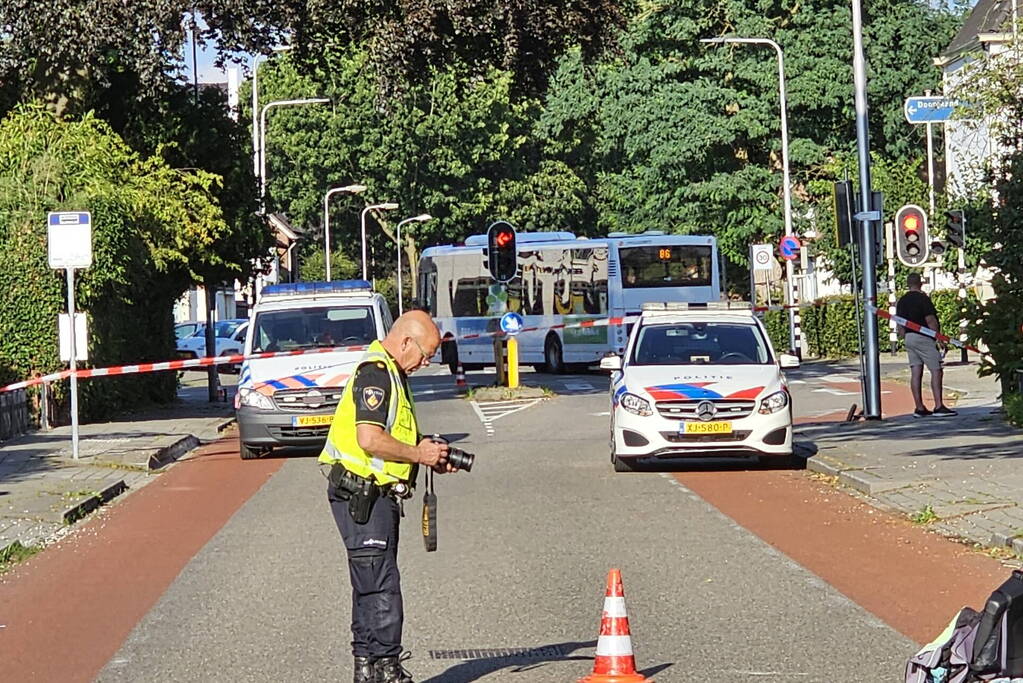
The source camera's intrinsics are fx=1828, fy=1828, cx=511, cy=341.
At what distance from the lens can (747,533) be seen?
1321 cm

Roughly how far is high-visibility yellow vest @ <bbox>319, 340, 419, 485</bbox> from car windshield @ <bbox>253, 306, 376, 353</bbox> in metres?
14.7

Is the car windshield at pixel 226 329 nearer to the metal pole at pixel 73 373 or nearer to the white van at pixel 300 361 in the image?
the white van at pixel 300 361

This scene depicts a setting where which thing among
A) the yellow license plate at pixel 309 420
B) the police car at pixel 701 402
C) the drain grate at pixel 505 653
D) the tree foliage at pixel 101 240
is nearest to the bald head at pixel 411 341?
the drain grate at pixel 505 653

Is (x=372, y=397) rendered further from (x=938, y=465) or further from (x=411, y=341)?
(x=938, y=465)

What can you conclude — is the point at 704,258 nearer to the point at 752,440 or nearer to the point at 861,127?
the point at 861,127

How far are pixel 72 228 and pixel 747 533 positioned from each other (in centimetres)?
1019

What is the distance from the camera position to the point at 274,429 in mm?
20984

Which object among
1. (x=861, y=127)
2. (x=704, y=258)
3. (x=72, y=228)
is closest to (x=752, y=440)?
(x=861, y=127)

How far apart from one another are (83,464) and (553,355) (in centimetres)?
2581

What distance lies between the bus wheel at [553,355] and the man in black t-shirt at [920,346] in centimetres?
2043

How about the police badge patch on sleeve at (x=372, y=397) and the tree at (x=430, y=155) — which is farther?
the tree at (x=430, y=155)

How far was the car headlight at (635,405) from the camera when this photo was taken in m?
18.0

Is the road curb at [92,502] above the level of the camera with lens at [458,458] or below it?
below

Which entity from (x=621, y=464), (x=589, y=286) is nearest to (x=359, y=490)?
(x=621, y=464)
